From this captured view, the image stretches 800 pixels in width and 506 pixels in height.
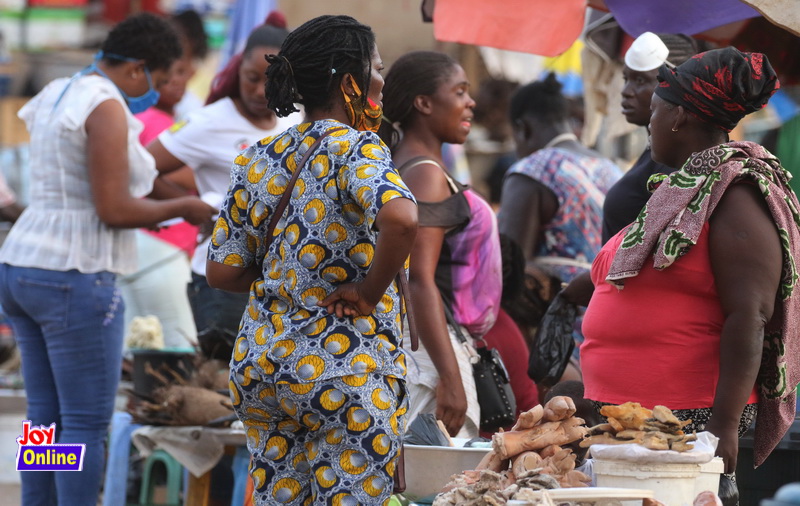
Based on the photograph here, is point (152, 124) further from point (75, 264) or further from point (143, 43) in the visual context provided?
point (75, 264)

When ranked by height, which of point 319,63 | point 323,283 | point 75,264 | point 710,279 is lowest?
point 75,264

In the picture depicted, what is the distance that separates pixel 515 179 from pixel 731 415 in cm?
291

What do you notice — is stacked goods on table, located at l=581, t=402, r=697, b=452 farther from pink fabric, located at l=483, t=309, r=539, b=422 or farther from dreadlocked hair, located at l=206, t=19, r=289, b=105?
dreadlocked hair, located at l=206, t=19, r=289, b=105

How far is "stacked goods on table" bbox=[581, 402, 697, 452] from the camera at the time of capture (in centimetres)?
263

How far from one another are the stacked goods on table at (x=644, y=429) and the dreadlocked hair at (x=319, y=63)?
1081mm

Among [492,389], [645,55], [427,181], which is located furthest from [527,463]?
[645,55]

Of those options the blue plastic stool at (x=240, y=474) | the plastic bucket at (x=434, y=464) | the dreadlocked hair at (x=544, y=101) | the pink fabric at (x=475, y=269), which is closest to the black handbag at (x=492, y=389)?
the pink fabric at (x=475, y=269)

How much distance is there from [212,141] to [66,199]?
0.92 m

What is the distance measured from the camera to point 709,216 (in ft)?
9.75

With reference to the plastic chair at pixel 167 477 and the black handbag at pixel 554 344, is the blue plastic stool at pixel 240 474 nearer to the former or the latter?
the plastic chair at pixel 167 477

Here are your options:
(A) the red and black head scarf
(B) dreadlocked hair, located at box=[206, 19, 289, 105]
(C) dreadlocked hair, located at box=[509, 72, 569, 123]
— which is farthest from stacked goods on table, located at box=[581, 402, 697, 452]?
(C) dreadlocked hair, located at box=[509, 72, 569, 123]

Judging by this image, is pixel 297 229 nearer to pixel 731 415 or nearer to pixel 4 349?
pixel 731 415

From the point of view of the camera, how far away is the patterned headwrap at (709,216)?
2.95 meters

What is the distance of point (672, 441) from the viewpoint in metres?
2.64
